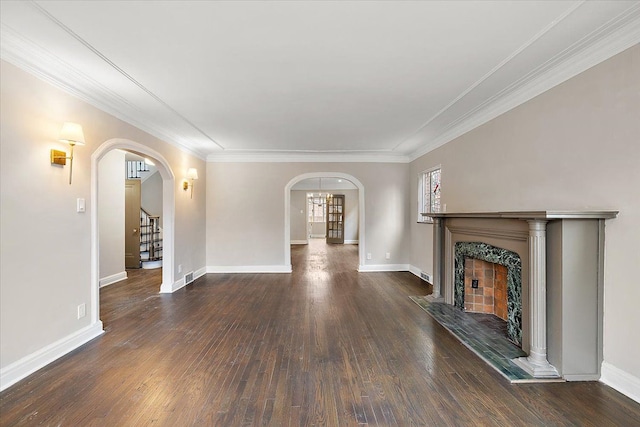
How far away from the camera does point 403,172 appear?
664cm

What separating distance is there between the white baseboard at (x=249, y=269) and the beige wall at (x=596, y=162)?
447 centimetres

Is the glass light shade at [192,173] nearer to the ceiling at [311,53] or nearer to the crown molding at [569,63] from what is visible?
the ceiling at [311,53]

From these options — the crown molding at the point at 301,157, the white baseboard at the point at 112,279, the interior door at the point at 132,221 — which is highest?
the crown molding at the point at 301,157

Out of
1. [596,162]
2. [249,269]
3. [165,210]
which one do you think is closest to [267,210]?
[249,269]

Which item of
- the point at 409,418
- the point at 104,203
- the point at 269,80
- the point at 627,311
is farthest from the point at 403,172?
the point at 104,203

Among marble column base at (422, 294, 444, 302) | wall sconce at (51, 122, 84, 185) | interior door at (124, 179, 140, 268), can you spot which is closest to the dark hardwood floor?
marble column base at (422, 294, 444, 302)

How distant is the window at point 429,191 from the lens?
18.4 ft

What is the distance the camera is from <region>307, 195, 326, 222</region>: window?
49.9 feet

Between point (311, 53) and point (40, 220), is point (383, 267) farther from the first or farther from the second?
point (40, 220)

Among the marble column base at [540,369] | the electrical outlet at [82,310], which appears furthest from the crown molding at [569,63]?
the electrical outlet at [82,310]

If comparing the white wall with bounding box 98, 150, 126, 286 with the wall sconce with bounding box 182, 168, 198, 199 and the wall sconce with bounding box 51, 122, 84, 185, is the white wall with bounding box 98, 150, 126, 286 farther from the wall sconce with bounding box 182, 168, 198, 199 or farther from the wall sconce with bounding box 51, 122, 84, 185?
the wall sconce with bounding box 51, 122, 84, 185

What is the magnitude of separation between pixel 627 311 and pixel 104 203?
23.7ft

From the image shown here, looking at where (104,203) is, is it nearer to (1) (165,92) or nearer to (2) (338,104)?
(1) (165,92)

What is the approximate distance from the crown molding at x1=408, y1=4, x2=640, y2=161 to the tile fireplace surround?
122 cm
